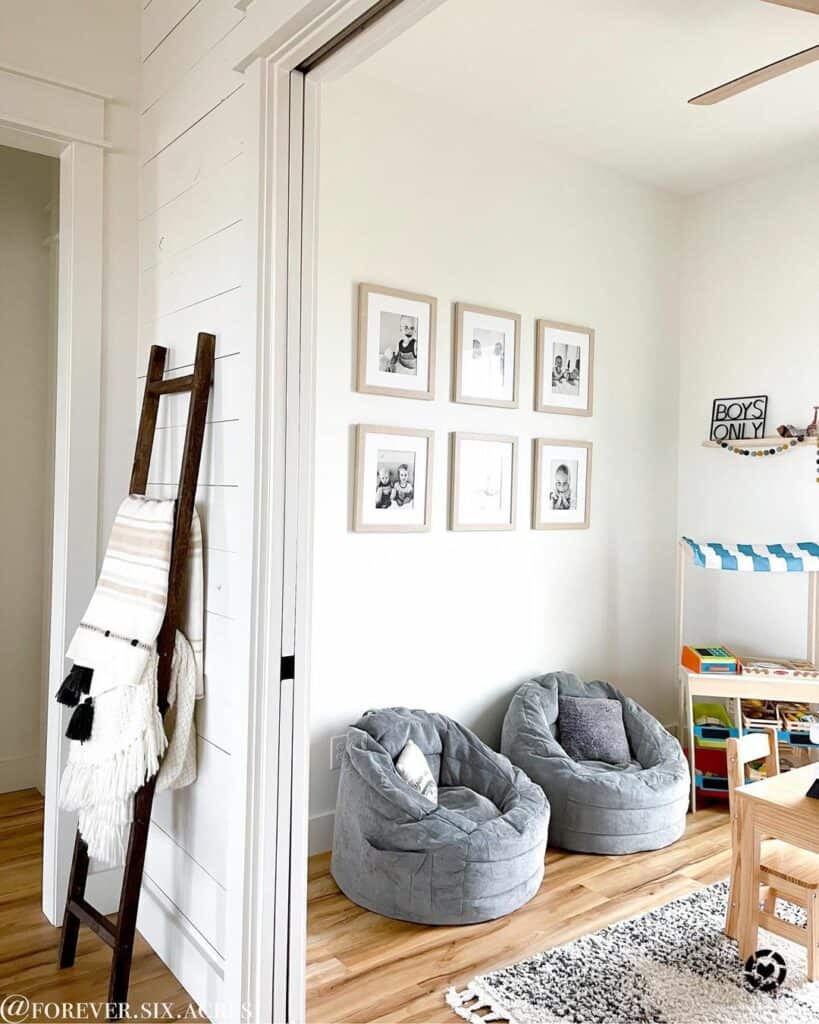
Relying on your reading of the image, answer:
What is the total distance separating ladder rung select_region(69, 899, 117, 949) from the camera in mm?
2066

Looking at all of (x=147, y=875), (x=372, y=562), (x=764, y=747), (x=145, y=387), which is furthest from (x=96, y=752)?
(x=764, y=747)

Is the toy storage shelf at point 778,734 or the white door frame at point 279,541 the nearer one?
the white door frame at point 279,541

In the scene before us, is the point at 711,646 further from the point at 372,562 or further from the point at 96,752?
the point at 96,752

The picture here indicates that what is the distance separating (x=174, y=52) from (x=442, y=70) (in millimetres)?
1187

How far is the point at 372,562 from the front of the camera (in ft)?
10.7

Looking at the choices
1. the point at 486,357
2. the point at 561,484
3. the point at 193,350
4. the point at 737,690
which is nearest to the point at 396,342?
the point at 486,357

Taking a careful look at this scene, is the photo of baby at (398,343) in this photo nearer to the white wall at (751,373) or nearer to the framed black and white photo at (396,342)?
the framed black and white photo at (396,342)

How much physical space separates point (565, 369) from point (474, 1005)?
8.49 feet

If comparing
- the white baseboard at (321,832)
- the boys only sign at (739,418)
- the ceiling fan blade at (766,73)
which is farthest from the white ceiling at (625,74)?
the white baseboard at (321,832)

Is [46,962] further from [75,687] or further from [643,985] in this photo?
[643,985]

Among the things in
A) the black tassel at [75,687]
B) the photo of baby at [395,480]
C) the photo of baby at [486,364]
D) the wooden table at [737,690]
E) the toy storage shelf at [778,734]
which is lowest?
the toy storage shelf at [778,734]

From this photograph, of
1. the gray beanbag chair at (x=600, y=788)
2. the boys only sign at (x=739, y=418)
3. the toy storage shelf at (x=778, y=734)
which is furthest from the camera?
the boys only sign at (x=739, y=418)

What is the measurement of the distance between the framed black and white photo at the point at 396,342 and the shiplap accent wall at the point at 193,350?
0.93 meters

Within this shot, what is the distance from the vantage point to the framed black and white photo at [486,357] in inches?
136
